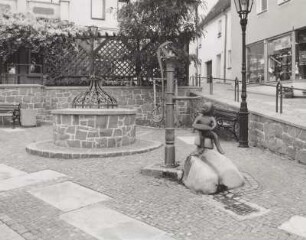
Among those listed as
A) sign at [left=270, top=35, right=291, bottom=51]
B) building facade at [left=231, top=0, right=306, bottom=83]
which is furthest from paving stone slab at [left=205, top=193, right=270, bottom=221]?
sign at [left=270, top=35, right=291, bottom=51]

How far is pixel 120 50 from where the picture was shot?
15.2m

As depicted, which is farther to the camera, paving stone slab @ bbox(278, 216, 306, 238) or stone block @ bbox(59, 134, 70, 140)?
stone block @ bbox(59, 134, 70, 140)

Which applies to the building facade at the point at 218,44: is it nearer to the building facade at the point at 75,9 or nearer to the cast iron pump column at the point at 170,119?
the building facade at the point at 75,9

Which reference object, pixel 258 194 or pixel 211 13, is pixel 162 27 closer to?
pixel 258 194

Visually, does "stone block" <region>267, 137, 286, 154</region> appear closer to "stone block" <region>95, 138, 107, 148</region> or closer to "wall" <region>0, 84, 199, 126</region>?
"stone block" <region>95, 138, 107, 148</region>

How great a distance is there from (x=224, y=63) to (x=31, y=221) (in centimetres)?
2516

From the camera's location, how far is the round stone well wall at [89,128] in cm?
955

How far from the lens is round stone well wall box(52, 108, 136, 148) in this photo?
9547mm

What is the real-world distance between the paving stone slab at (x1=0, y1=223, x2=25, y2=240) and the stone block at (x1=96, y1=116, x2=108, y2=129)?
15.8 feet

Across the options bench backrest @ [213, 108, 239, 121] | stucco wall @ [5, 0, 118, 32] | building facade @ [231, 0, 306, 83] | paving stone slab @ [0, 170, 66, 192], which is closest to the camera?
paving stone slab @ [0, 170, 66, 192]

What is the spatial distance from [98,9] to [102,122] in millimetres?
15949

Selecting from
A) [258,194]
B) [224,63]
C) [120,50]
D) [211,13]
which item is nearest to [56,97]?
[120,50]

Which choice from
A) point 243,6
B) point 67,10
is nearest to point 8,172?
point 243,6

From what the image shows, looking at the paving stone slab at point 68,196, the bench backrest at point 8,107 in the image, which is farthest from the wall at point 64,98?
the paving stone slab at point 68,196
